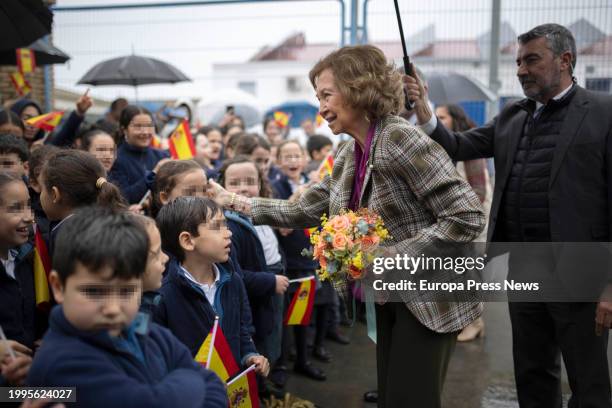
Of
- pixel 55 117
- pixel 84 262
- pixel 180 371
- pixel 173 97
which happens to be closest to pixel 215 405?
pixel 180 371

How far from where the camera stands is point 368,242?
2361 mm

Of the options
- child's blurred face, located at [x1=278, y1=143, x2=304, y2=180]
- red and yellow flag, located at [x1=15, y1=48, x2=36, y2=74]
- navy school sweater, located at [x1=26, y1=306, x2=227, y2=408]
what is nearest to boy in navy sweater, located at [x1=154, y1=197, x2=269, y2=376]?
navy school sweater, located at [x1=26, y1=306, x2=227, y2=408]

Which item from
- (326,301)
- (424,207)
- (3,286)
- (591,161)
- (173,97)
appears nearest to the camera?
(3,286)

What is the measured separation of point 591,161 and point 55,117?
4692 mm

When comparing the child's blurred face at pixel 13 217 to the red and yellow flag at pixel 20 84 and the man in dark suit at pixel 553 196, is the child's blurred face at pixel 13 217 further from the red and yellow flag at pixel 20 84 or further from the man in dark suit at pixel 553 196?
the red and yellow flag at pixel 20 84

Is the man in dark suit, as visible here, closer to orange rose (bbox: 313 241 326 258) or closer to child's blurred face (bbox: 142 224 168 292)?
orange rose (bbox: 313 241 326 258)

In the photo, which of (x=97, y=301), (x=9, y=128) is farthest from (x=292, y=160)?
(x=97, y=301)

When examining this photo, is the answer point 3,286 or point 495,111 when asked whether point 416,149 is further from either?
point 495,111

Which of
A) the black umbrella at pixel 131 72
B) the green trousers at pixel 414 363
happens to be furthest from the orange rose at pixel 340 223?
the black umbrella at pixel 131 72

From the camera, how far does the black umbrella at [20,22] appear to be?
3840mm

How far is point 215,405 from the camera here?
1.80 m

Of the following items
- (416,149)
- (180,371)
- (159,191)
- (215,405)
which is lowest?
(215,405)

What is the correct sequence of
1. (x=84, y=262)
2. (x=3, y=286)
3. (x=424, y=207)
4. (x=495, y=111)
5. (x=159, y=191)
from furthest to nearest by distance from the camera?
(x=495, y=111) → (x=159, y=191) → (x=424, y=207) → (x=3, y=286) → (x=84, y=262)

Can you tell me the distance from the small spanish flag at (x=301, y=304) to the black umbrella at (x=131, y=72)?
15.3 ft
